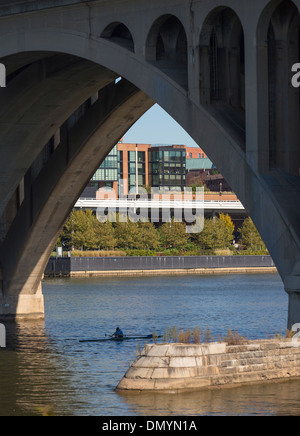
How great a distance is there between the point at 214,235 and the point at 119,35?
111 metres

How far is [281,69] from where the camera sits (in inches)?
1262

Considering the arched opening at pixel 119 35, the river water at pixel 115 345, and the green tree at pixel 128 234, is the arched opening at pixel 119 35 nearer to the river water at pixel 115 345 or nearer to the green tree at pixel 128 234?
the river water at pixel 115 345

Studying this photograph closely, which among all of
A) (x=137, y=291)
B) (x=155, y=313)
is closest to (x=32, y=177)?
(x=155, y=313)

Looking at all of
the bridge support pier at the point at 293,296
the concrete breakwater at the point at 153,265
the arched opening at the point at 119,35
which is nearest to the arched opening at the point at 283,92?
the bridge support pier at the point at 293,296

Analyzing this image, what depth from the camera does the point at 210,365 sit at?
99.2ft

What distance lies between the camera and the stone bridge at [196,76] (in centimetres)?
3139

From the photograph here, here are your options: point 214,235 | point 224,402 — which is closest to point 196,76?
point 224,402

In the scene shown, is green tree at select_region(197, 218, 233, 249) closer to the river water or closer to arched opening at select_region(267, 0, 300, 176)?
the river water

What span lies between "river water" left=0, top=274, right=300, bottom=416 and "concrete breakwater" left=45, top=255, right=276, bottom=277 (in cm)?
1945

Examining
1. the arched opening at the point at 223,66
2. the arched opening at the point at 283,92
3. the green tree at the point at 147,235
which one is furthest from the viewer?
the green tree at the point at 147,235

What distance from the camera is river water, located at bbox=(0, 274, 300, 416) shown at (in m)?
29.6

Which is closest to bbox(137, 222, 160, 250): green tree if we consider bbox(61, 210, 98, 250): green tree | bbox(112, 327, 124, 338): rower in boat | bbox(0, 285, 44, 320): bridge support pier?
bbox(61, 210, 98, 250): green tree

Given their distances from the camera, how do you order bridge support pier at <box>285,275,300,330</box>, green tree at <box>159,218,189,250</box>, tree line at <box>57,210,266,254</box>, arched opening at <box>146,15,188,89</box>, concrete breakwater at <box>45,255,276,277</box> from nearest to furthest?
bridge support pier at <box>285,275,300,330</box> < arched opening at <box>146,15,188,89</box> < concrete breakwater at <box>45,255,276,277</box> < tree line at <box>57,210,266,254</box> < green tree at <box>159,218,189,250</box>

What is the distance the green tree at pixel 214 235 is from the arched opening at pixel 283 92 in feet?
378
